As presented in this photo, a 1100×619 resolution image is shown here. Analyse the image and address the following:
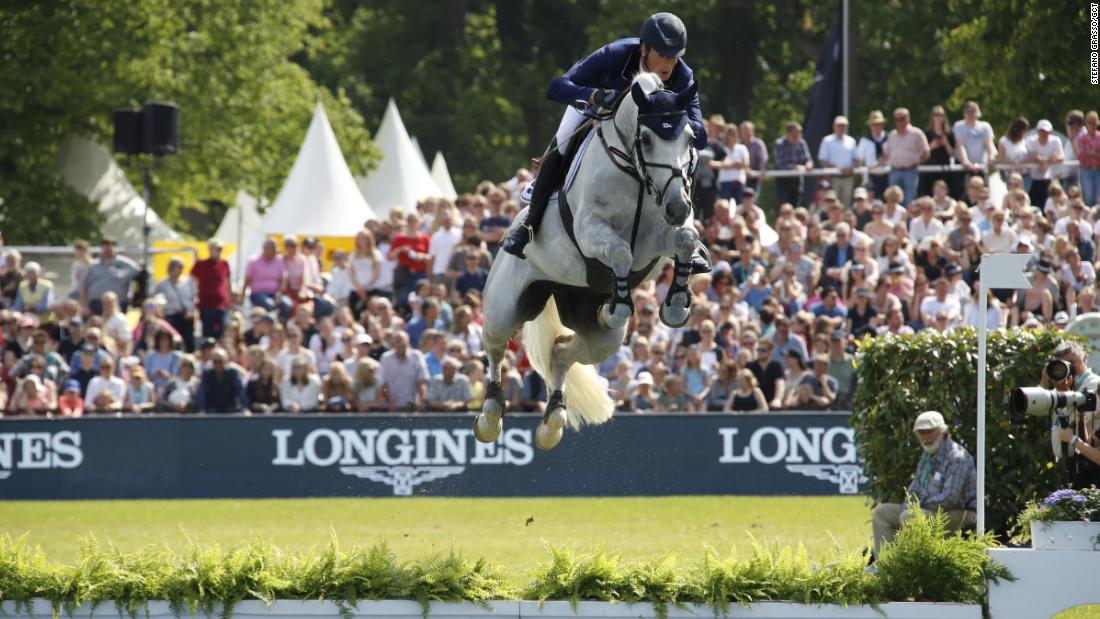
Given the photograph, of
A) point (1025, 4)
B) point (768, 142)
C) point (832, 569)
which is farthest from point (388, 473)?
point (768, 142)

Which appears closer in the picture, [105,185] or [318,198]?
[318,198]

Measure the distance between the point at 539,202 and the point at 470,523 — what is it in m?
5.94

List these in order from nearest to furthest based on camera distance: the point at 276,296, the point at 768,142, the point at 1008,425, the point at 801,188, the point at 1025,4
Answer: the point at 1008,425 → the point at 276,296 → the point at 801,188 → the point at 1025,4 → the point at 768,142

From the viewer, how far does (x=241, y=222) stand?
3222cm

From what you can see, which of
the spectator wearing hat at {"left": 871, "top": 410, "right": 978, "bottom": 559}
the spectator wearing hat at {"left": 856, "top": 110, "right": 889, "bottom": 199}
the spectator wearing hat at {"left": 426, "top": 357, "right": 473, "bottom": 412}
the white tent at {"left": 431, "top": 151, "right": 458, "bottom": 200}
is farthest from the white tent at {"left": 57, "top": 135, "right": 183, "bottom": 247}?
the spectator wearing hat at {"left": 871, "top": 410, "right": 978, "bottom": 559}

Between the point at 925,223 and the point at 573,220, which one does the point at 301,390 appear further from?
the point at 573,220

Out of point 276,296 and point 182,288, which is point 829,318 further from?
point 182,288

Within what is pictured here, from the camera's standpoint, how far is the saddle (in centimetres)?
955

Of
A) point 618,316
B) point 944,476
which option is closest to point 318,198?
point 944,476

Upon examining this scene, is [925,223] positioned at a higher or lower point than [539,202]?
higher

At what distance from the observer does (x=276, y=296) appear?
1927 cm

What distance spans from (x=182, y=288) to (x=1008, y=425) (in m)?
11.3

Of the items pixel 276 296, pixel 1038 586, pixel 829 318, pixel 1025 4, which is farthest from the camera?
pixel 1025 4

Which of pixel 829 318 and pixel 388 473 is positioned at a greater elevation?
pixel 829 318
